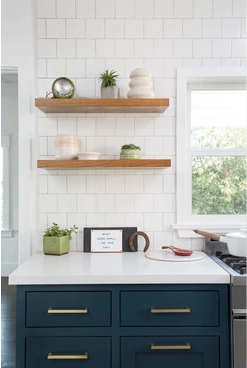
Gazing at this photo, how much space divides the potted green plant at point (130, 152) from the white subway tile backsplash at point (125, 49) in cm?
66

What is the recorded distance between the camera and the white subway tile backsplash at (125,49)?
8.38ft

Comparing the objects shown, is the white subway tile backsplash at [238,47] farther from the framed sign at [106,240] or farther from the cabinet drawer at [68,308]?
the cabinet drawer at [68,308]

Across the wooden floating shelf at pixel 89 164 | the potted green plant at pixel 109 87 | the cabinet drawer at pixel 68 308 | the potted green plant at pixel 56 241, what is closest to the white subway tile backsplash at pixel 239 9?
the potted green plant at pixel 109 87

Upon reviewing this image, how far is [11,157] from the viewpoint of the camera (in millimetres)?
5441

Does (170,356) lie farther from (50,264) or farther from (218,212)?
(218,212)

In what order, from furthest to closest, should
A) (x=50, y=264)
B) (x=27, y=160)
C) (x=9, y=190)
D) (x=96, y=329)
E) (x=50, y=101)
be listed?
1. (x=9, y=190)
2. (x=27, y=160)
3. (x=50, y=101)
4. (x=50, y=264)
5. (x=96, y=329)

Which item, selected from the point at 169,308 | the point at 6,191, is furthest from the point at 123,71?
the point at 6,191

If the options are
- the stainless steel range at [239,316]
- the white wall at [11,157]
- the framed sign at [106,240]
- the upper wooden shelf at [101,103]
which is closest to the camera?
the stainless steel range at [239,316]

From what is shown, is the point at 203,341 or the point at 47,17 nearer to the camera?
the point at 203,341

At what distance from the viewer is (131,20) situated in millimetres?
2551

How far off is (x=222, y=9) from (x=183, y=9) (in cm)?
27

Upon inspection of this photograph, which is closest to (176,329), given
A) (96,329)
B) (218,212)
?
(96,329)

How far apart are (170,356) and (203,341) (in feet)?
0.61

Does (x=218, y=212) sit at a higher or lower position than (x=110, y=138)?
lower
